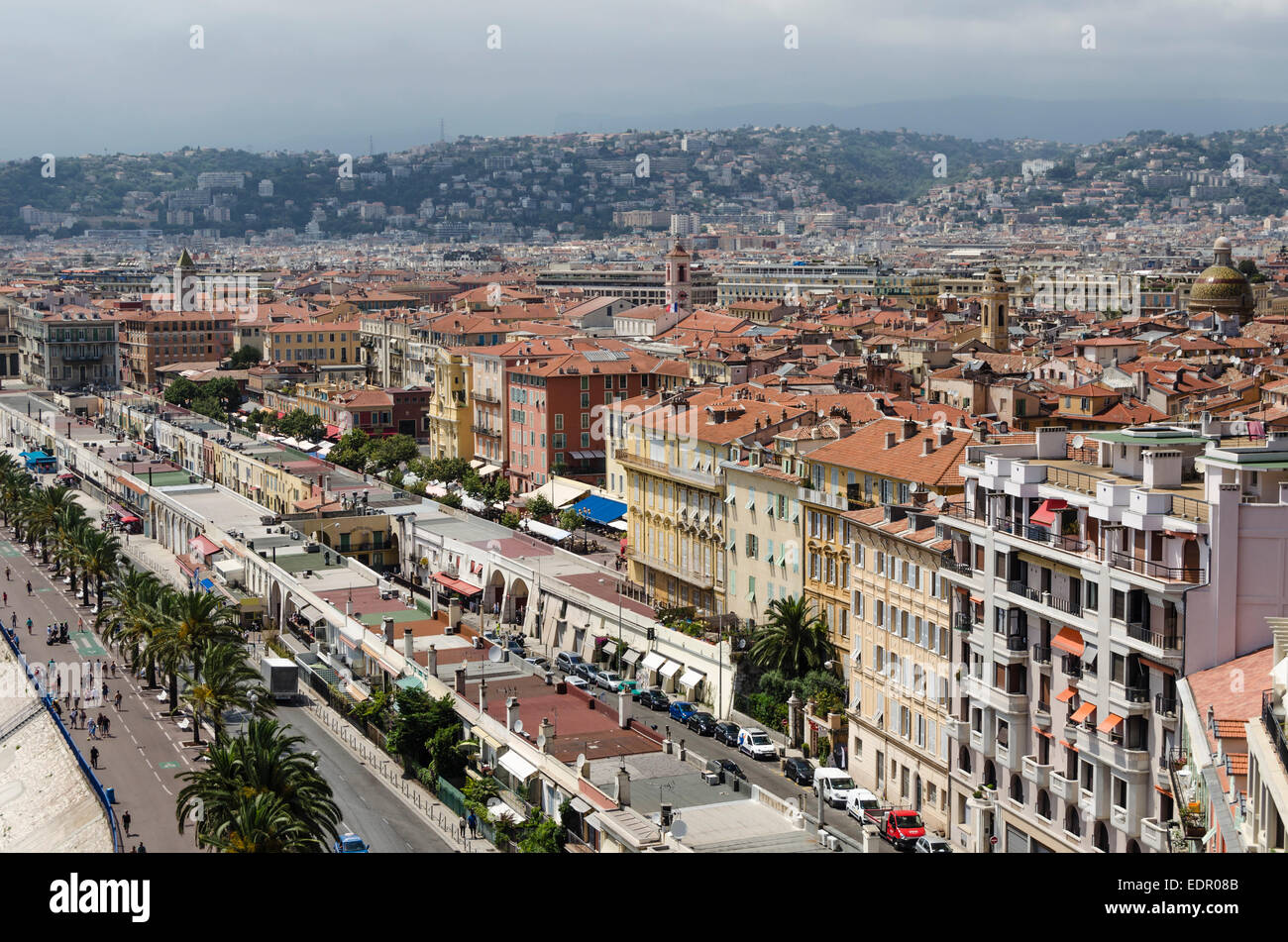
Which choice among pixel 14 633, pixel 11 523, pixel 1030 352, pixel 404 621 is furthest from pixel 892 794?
pixel 11 523

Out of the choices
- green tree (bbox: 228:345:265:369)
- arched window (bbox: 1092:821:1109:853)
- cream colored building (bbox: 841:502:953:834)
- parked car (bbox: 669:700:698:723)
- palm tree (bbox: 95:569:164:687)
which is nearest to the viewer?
arched window (bbox: 1092:821:1109:853)

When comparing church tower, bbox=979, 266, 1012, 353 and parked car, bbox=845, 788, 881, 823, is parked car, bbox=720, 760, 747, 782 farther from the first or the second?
church tower, bbox=979, 266, 1012, 353

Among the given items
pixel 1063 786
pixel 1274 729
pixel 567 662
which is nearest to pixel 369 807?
pixel 567 662

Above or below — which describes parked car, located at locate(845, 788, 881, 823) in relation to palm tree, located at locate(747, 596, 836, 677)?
below

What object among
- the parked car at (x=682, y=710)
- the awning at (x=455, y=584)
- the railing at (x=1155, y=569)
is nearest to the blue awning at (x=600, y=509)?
the awning at (x=455, y=584)

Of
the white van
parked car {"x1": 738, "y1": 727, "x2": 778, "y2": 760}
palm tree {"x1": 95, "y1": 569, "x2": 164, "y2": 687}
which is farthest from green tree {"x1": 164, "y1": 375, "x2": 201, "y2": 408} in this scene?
the white van

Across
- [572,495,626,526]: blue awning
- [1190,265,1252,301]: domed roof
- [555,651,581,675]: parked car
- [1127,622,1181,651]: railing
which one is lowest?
[555,651,581,675]: parked car

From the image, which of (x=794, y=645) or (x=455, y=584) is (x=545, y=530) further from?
(x=794, y=645)
